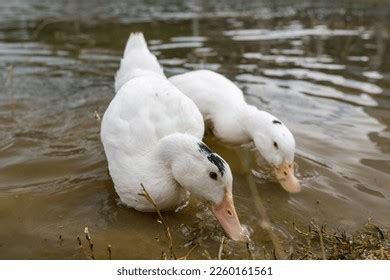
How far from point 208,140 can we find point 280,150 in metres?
1.26

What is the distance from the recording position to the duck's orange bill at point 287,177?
4.11 m

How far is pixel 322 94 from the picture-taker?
6.64 m

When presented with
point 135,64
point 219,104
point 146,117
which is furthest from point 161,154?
point 135,64

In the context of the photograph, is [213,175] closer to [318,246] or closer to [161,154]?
[161,154]

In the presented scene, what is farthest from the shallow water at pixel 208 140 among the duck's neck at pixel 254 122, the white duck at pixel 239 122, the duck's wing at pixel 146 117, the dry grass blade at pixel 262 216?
the duck's wing at pixel 146 117

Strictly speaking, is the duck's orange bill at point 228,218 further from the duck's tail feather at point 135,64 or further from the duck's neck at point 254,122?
the duck's tail feather at point 135,64

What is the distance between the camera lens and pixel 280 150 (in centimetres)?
418

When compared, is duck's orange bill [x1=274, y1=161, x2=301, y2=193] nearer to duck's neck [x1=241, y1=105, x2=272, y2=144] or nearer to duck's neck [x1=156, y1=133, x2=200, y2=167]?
duck's neck [x1=241, y1=105, x2=272, y2=144]

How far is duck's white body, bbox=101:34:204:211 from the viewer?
3.48 meters

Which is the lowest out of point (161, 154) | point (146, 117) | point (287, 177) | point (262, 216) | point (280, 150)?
point (262, 216)

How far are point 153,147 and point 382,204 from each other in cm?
188

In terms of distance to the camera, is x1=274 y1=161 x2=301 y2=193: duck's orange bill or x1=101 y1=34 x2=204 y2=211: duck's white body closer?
x1=101 y1=34 x2=204 y2=211: duck's white body

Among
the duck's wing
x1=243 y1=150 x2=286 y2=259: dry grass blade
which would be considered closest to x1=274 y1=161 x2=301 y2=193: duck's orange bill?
x1=243 y1=150 x2=286 y2=259: dry grass blade
